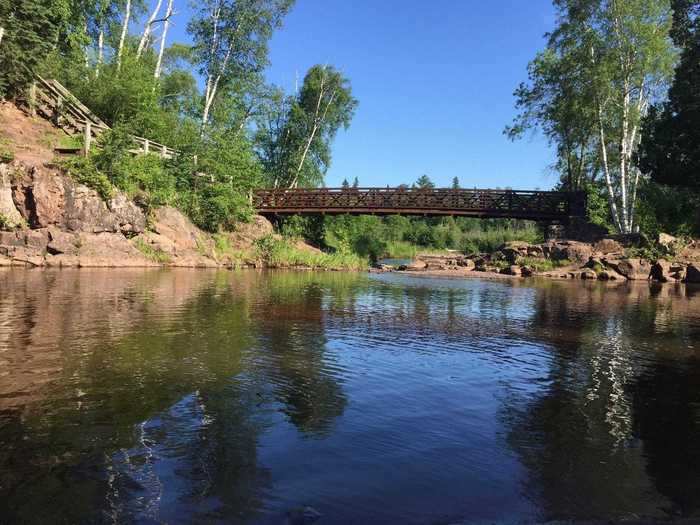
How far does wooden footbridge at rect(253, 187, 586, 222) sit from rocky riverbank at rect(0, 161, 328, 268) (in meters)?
12.6

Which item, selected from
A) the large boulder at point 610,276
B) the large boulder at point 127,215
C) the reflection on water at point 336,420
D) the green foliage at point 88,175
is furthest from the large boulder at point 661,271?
the green foliage at point 88,175

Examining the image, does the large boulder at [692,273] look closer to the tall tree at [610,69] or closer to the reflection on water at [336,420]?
the tall tree at [610,69]

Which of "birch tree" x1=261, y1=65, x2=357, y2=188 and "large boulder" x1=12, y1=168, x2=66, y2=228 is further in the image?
"birch tree" x1=261, y1=65, x2=357, y2=188

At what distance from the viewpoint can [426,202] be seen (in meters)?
37.1

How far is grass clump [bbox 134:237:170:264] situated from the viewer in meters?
23.8

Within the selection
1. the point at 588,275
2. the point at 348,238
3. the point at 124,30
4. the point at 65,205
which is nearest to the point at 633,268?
the point at 588,275

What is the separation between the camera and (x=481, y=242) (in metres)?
76.9

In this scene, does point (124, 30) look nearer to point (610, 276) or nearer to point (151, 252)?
point (151, 252)

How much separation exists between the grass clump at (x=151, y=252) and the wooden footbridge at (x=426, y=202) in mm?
13700

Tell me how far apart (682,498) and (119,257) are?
22.5 m

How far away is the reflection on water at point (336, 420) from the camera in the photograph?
3186 mm

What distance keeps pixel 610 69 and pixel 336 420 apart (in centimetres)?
3173

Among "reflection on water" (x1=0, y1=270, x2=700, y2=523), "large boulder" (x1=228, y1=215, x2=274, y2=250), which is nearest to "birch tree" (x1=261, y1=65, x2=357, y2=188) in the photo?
"large boulder" (x1=228, y1=215, x2=274, y2=250)

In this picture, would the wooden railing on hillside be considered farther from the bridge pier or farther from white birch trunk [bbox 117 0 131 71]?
the bridge pier
